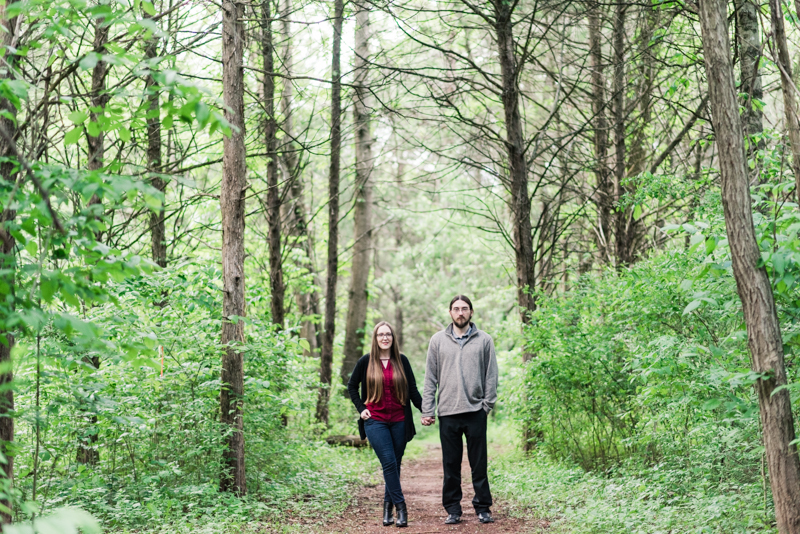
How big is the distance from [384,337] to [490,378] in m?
1.19

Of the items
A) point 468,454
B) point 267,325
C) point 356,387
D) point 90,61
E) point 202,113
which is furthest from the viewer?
point 267,325

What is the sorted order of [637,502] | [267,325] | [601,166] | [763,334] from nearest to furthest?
[763,334] → [637,502] → [267,325] → [601,166]

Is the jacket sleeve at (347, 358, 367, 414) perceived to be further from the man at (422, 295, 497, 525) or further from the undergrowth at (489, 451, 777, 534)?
the undergrowth at (489, 451, 777, 534)

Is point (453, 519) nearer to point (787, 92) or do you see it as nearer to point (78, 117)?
point (787, 92)

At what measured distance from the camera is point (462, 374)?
6.99 m

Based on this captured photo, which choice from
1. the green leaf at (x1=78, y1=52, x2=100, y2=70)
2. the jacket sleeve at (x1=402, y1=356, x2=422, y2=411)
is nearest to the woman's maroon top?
the jacket sleeve at (x1=402, y1=356, x2=422, y2=411)

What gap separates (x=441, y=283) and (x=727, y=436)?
25.6 m

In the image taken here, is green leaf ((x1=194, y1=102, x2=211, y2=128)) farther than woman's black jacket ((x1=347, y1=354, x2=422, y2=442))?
No

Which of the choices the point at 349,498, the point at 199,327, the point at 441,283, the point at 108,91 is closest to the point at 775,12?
the point at 108,91

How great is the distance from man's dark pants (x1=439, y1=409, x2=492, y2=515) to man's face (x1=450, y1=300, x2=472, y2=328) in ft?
3.05

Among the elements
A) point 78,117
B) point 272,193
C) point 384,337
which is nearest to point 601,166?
point 272,193

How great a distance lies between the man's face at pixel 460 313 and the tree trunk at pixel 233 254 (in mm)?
2446

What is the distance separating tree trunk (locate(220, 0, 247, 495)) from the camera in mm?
7602

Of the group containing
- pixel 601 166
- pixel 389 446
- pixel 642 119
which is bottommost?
pixel 389 446
